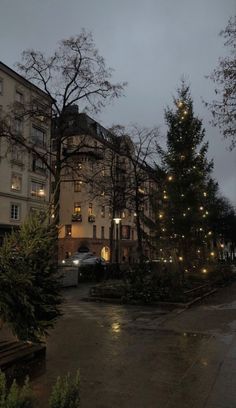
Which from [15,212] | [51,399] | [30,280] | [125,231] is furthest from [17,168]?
[51,399]

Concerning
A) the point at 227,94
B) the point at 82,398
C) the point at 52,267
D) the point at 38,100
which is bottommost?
the point at 82,398

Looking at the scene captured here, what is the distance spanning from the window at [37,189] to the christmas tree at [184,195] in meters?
29.5

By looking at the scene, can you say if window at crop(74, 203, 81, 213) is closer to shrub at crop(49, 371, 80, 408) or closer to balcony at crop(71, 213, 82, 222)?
balcony at crop(71, 213, 82, 222)

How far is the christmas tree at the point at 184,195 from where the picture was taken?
24.2 m

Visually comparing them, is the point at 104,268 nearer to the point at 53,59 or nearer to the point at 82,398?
the point at 53,59

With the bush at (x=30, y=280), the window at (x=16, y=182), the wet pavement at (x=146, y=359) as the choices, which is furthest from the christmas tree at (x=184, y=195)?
the window at (x=16, y=182)

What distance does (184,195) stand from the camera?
79.8ft

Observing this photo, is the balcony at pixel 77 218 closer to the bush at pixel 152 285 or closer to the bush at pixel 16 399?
the bush at pixel 152 285

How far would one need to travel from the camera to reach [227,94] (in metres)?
13.4

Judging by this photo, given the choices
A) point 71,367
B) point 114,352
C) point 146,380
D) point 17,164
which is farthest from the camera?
point 17,164

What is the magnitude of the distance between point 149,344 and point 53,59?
2083 centimetres

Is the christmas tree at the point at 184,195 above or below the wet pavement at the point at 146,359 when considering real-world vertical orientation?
above

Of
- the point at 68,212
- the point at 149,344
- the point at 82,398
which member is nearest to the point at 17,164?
the point at 68,212

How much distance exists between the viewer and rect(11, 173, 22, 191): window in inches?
1914
